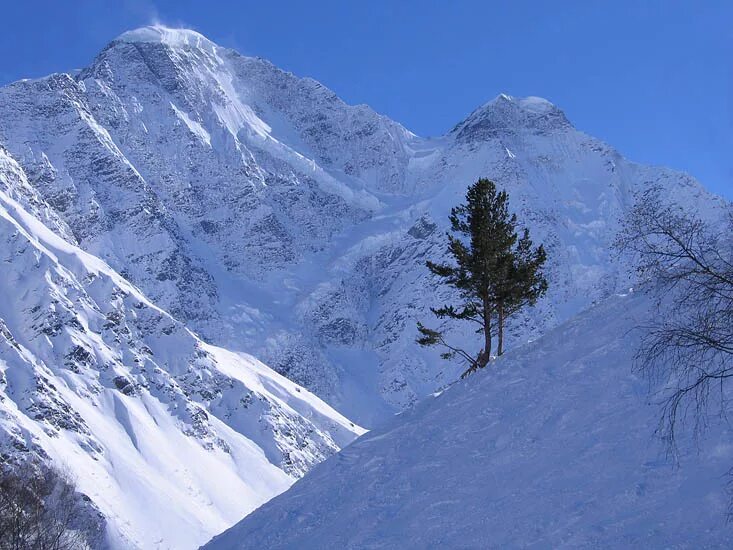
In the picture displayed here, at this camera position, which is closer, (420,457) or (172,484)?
(420,457)

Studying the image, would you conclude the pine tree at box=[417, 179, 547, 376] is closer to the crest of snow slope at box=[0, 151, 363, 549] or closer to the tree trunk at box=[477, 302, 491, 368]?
the tree trunk at box=[477, 302, 491, 368]

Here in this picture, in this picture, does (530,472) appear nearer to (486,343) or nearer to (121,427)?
(486,343)

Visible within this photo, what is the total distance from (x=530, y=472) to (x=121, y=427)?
172289mm

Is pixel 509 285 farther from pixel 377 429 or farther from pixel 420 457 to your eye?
pixel 420 457

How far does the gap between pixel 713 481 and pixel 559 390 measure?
4249mm

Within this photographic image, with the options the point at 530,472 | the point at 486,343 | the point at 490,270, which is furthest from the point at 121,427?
the point at 530,472

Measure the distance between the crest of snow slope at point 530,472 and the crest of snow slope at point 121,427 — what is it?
4958 inches

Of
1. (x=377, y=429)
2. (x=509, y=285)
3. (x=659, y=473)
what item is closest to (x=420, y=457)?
(x=377, y=429)

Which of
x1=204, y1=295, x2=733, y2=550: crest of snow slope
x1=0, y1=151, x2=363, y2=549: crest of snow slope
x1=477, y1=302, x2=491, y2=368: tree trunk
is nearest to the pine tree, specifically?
x1=477, y1=302, x2=491, y2=368: tree trunk

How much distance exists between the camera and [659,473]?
381 inches

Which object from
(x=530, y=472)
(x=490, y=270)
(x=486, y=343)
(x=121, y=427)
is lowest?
(x=530, y=472)

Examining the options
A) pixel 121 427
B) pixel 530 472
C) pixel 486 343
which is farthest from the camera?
pixel 121 427

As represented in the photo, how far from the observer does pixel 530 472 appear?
36.6 ft

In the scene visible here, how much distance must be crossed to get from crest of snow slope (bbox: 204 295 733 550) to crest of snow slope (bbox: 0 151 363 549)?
12594 centimetres
